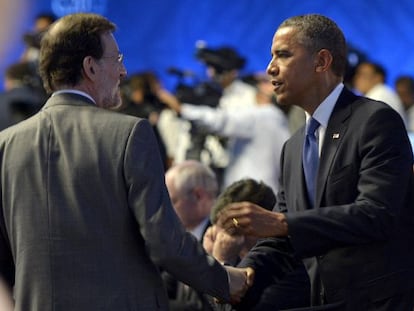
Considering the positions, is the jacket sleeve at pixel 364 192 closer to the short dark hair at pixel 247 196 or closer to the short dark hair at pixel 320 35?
the short dark hair at pixel 320 35

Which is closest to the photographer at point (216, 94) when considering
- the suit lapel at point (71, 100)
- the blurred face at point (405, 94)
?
the blurred face at point (405, 94)

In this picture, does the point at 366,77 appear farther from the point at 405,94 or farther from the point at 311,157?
the point at 311,157

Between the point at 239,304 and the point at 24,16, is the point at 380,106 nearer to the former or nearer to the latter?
the point at 239,304

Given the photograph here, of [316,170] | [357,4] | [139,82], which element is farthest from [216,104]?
[316,170]

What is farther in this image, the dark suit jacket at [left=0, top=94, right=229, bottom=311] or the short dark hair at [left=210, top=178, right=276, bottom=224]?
the short dark hair at [left=210, top=178, right=276, bottom=224]

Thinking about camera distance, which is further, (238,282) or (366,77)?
(366,77)

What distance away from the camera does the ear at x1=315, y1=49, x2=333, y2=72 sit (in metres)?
4.42

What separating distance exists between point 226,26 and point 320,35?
28.2 ft

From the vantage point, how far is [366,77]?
1016 centimetres

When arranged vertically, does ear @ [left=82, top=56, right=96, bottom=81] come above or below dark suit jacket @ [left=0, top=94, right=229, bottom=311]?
above

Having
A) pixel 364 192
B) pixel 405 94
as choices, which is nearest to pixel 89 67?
pixel 364 192

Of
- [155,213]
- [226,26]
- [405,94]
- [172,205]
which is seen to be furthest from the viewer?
[226,26]

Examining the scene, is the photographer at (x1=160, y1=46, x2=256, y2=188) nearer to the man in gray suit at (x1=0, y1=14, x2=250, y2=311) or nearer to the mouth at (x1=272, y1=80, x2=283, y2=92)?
the mouth at (x1=272, y1=80, x2=283, y2=92)

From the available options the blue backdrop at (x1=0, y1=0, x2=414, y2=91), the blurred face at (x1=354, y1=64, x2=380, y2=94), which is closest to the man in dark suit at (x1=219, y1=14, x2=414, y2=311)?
the blurred face at (x1=354, y1=64, x2=380, y2=94)
